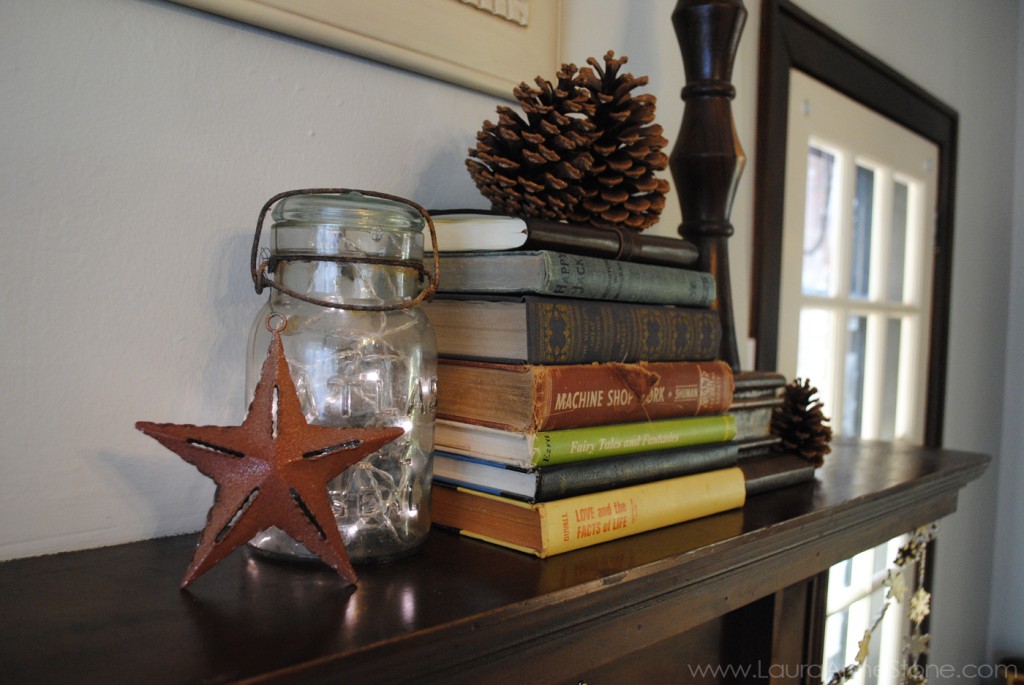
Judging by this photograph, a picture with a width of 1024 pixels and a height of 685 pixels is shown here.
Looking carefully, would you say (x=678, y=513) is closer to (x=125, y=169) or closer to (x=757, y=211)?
(x=125, y=169)

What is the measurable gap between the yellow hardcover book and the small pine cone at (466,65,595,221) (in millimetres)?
212

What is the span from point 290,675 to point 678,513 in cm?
34

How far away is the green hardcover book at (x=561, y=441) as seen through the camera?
1.60ft

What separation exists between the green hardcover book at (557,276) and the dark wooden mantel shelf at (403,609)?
17 centimetres

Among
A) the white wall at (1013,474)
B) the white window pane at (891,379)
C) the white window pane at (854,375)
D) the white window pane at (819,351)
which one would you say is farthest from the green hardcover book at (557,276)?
the white wall at (1013,474)

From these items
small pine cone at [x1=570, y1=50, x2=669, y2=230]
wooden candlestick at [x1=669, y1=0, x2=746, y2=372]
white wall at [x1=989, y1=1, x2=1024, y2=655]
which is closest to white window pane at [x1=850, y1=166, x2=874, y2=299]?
wooden candlestick at [x1=669, y1=0, x2=746, y2=372]

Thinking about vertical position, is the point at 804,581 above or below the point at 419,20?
below

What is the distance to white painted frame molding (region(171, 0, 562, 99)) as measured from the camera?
0.56m

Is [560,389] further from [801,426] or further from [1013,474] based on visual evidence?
[1013,474]

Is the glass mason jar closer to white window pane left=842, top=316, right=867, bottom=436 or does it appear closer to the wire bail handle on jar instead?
the wire bail handle on jar

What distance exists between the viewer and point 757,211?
1.17 meters

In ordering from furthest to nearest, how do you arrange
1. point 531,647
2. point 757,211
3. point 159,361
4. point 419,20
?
point 757,211 → point 419,20 → point 159,361 → point 531,647

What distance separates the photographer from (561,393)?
1.62 ft

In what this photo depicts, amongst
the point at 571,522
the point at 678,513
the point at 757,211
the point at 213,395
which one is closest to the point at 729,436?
the point at 678,513
